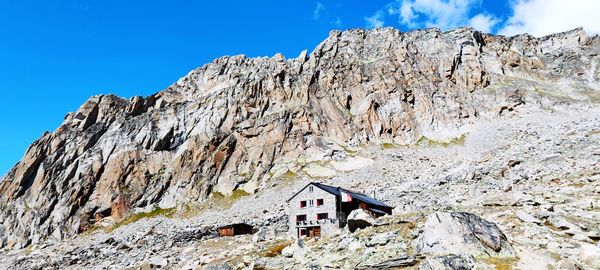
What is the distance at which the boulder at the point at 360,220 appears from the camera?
A: 3409 centimetres

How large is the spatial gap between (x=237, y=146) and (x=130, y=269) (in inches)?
2406

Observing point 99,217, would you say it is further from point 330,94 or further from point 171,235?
point 330,94

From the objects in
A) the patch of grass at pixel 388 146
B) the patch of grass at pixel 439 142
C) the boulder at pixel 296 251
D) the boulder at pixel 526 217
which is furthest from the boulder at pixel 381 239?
the patch of grass at pixel 439 142

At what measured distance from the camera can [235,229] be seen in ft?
226

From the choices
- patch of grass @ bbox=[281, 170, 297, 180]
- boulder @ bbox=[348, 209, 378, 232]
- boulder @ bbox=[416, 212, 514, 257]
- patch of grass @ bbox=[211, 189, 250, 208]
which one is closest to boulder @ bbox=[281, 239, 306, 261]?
boulder @ bbox=[348, 209, 378, 232]

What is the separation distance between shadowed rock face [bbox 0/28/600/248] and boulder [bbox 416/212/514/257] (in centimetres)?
7346

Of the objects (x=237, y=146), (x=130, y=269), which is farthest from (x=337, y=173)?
(x=130, y=269)

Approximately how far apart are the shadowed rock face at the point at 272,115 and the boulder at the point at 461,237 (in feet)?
241

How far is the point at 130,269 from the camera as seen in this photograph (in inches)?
2071

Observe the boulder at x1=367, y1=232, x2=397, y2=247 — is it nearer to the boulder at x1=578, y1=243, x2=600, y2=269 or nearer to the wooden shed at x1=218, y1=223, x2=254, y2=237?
the boulder at x1=578, y1=243, x2=600, y2=269

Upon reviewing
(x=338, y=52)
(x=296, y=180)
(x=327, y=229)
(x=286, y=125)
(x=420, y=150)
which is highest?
(x=338, y=52)

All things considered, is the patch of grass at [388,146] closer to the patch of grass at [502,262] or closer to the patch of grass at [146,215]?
the patch of grass at [146,215]

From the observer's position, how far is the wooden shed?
68.6 meters

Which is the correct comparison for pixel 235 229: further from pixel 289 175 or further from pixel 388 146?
pixel 388 146
